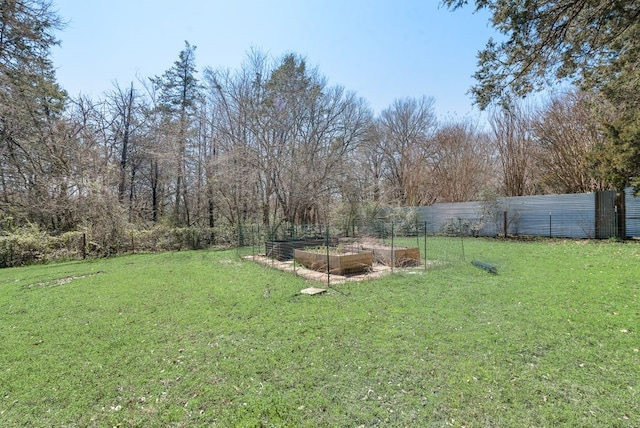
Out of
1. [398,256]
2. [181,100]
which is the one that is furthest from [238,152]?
[398,256]

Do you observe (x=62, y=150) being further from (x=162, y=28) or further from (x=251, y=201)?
(x=162, y=28)

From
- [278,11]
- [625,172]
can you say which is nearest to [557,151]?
[625,172]

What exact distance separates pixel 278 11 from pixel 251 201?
31.2 ft

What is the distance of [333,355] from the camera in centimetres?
299

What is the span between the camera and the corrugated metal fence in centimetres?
1049

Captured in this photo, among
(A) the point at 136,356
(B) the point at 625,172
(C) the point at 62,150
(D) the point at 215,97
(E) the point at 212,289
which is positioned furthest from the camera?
(D) the point at 215,97

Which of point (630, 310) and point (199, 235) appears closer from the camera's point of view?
point (630, 310)

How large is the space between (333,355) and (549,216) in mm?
12865

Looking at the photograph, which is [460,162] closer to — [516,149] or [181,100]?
[516,149]

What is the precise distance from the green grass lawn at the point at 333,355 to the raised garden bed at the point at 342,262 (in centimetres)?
125

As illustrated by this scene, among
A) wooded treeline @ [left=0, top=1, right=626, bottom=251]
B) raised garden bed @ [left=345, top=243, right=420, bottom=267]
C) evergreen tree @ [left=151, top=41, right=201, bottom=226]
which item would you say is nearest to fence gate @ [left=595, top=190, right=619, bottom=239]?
wooded treeline @ [left=0, top=1, right=626, bottom=251]

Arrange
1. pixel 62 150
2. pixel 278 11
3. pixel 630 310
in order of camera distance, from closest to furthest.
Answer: pixel 630 310, pixel 278 11, pixel 62 150

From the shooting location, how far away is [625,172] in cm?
970

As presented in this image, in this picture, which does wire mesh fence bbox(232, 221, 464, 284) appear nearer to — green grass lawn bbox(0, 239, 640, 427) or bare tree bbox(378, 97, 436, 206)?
green grass lawn bbox(0, 239, 640, 427)
